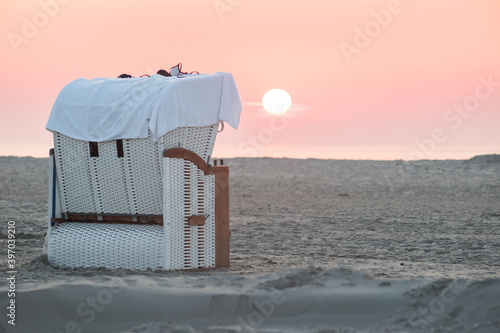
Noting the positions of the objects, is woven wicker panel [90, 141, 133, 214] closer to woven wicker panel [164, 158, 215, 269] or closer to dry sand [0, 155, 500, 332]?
woven wicker panel [164, 158, 215, 269]

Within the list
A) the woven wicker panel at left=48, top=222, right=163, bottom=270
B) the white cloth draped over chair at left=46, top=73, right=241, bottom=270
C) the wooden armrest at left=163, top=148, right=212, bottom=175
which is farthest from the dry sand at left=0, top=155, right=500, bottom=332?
the wooden armrest at left=163, top=148, right=212, bottom=175

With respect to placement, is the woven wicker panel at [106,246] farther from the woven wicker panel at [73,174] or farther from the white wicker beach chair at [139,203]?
the woven wicker panel at [73,174]

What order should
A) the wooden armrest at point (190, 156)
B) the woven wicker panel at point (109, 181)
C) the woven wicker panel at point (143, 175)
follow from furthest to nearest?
the woven wicker panel at point (109, 181)
the woven wicker panel at point (143, 175)
the wooden armrest at point (190, 156)

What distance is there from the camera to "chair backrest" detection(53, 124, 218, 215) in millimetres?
7395

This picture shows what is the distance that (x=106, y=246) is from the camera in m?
7.46

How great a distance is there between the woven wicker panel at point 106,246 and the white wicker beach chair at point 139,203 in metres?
0.01

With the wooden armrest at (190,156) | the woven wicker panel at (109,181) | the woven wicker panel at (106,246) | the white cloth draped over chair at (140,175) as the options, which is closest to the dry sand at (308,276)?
the woven wicker panel at (106,246)

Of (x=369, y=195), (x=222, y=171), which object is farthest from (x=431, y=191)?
(x=222, y=171)

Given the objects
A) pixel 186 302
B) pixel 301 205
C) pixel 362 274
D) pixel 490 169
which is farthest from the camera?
pixel 490 169

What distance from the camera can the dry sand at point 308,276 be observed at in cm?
493

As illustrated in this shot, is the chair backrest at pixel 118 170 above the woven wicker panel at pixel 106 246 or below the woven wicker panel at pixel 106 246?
above

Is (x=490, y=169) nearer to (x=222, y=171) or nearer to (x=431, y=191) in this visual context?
(x=431, y=191)

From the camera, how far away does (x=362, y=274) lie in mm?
5758

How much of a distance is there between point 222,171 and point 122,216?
56.9 inches
